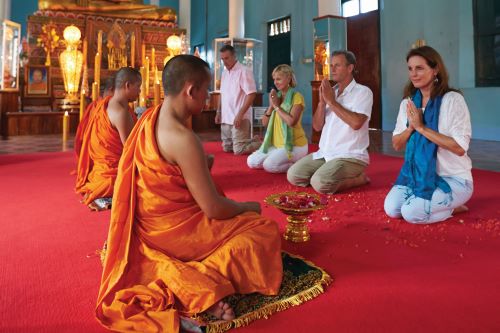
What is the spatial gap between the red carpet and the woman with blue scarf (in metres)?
0.12

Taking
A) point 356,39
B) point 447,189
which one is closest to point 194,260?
point 447,189

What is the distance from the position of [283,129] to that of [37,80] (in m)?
7.77

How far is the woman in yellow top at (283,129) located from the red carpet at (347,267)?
0.87 metres

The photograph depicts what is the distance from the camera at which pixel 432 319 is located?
1.48 metres

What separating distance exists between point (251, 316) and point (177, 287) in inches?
10.3

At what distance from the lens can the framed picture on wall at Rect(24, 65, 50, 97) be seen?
32.6 feet

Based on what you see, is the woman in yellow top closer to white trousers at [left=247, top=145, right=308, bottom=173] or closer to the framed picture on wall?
white trousers at [left=247, top=145, right=308, bottom=173]

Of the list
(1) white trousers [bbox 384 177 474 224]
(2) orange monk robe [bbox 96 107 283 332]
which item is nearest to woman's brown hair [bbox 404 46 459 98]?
(1) white trousers [bbox 384 177 474 224]

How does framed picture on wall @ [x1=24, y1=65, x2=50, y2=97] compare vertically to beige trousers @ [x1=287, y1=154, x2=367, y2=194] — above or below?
above

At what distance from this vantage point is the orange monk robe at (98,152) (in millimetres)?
3285

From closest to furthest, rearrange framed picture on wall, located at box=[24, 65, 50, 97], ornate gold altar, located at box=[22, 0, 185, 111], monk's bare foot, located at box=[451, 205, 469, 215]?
monk's bare foot, located at box=[451, 205, 469, 215] < framed picture on wall, located at box=[24, 65, 50, 97] < ornate gold altar, located at box=[22, 0, 185, 111]

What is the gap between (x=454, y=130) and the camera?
253cm

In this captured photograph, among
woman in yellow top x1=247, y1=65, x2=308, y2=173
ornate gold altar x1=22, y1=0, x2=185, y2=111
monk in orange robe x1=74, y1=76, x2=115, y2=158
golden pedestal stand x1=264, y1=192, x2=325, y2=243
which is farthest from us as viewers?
ornate gold altar x1=22, y1=0, x2=185, y2=111

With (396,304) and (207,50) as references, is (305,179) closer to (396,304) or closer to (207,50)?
(396,304)
